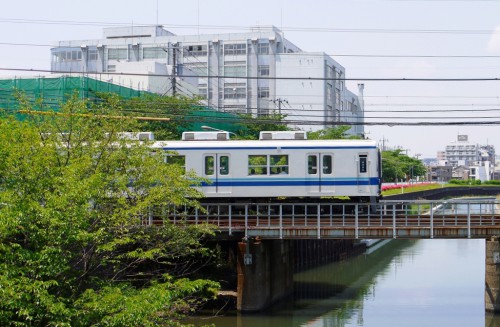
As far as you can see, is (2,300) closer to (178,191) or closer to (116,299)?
(116,299)

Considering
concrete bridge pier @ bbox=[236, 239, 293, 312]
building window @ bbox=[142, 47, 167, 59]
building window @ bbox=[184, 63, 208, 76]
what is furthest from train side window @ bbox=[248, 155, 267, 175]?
building window @ bbox=[184, 63, 208, 76]

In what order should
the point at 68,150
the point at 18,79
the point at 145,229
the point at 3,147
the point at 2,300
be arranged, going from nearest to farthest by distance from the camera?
1. the point at 2,300
2. the point at 3,147
3. the point at 68,150
4. the point at 145,229
5. the point at 18,79

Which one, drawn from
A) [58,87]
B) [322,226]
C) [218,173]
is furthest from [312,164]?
[58,87]

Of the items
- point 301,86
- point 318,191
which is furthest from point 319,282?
point 301,86

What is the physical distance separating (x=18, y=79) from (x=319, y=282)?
25.4m

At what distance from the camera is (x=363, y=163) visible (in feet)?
113

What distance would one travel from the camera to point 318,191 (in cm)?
3441

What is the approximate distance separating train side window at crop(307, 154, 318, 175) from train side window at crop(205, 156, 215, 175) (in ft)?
12.4

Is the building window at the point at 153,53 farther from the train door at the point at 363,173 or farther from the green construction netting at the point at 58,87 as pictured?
the train door at the point at 363,173

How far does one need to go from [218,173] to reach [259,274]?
4.32 m

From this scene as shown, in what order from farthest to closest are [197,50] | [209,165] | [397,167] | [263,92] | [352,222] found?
[397,167]
[197,50]
[263,92]
[209,165]
[352,222]

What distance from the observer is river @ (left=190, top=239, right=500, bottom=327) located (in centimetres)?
3438

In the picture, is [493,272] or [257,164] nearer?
[493,272]

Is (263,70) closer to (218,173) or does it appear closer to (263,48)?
(263,48)
